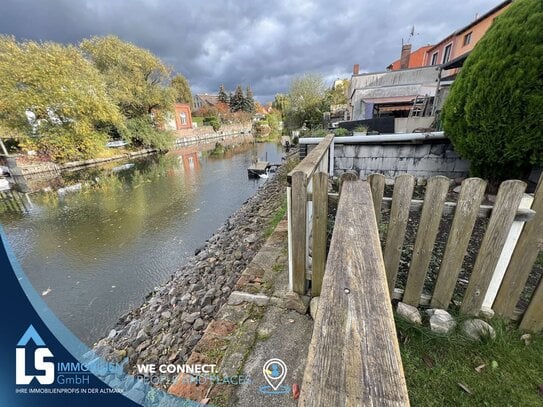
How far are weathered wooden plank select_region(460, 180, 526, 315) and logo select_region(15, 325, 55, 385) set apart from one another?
2.63 meters

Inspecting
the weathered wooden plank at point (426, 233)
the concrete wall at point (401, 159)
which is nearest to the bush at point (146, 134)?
the concrete wall at point (401, 159)

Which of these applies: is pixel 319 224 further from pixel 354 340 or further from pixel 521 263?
pixel 521 263

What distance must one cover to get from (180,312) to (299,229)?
7.18 ft

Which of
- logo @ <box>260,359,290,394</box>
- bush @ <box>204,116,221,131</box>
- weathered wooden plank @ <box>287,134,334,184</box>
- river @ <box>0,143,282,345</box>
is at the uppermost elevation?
bush @ <box>204,116,221,131</box>

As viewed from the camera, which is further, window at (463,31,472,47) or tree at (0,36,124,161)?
window at (463,31,472,47)

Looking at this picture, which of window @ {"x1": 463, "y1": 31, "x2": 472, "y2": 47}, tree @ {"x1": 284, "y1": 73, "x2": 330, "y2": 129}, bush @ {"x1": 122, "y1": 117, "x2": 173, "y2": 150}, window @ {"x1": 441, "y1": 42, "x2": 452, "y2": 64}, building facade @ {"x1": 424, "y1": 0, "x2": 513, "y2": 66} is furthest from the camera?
tree @ {"x1": 284, "y1": 73, "x2": 330, "y2": 129}

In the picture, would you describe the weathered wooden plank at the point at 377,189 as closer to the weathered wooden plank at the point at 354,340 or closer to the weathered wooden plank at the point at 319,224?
the weathered wooden plank at the point at 319,224

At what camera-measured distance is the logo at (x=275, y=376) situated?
1221 mm

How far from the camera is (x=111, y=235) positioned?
5578 millimetres

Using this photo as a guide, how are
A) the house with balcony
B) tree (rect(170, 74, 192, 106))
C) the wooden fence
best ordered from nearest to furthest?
1. the wooden fence
2. the house with balcony
3. tree (rect(170, 74, 192, 106))

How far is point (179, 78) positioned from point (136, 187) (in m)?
36.4

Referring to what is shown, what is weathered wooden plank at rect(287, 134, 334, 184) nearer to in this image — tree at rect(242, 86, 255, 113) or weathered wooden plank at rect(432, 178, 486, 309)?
weathered wooden plank at rect(432, 178, 486, 309)

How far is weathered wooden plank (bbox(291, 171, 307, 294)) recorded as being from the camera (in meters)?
1.37

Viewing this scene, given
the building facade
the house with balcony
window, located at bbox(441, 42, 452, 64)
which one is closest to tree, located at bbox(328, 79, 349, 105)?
the building facade
